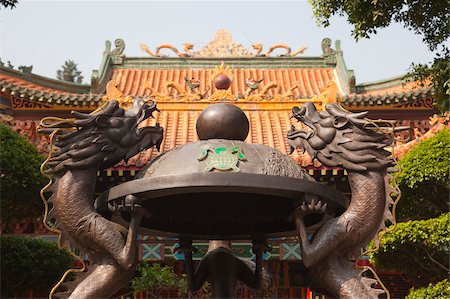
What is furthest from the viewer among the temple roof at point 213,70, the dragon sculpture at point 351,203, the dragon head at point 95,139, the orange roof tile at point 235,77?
the orange roof tile at point 235,77

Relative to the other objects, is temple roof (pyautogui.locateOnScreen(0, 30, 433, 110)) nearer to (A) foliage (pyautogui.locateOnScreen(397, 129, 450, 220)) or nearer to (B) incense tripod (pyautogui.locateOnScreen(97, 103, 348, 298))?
(A) foliage (pyautogui.locateOnScreen(397, 129, 450, 220))

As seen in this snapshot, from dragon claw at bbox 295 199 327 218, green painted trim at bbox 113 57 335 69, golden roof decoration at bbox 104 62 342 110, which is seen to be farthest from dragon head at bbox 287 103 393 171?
green painted trim at bbox 113 57 335 69

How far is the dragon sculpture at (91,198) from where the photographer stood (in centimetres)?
393

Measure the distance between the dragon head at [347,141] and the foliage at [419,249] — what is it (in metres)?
5.22

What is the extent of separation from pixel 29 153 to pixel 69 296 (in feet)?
24.8

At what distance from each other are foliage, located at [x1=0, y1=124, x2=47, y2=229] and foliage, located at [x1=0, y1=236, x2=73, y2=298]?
0.65 metres

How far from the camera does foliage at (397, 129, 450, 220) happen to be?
9461 mm

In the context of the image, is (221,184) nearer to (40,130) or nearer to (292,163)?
(292,163)

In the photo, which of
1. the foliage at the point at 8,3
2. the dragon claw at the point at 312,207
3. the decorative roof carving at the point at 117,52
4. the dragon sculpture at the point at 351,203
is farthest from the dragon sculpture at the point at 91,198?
the decorative roof carving at the point at 117,52

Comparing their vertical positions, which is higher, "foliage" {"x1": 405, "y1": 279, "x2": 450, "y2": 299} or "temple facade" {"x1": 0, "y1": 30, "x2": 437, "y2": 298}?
"temple facade" {"x1": 0, "y1": 30, "x2": 437, "y2": 298}

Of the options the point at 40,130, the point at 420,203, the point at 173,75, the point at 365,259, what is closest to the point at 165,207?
the point at 40,130

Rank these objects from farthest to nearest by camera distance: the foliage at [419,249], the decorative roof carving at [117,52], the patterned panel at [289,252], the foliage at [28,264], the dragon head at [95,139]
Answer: the decorative roof carving at [117,52] → the patterned panel at [289,252] → the foliage at [28,264] → the foliage at [419,249] → the dragon head at [95,139]

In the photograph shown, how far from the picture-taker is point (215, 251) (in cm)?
472

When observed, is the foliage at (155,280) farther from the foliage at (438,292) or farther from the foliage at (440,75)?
the foliage at (440,75)
